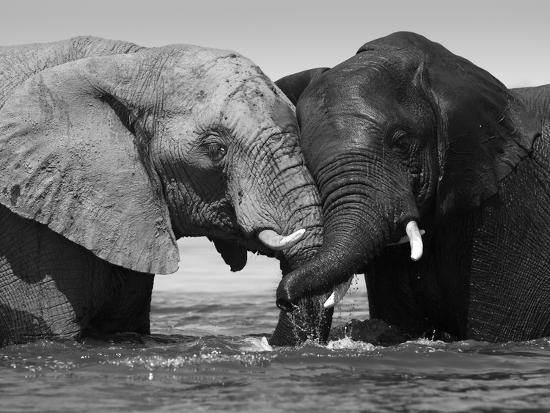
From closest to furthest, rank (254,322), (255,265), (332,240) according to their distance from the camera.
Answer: (332,240)
(254,322)
(255,265)

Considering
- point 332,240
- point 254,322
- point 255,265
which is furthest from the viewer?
point 255,265

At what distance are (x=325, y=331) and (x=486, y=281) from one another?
4.50 feet

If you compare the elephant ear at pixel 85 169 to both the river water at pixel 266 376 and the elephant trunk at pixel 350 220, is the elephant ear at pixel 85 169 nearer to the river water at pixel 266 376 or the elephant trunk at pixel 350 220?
the river water at pixel 266 376

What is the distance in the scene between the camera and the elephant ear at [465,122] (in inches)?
430

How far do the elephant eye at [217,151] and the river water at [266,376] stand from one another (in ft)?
4.07

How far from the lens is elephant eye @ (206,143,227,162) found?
10.7 m

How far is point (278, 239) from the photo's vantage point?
10.4m

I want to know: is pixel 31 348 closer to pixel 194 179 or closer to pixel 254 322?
pixel 194 179

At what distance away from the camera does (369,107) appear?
34.9 ft

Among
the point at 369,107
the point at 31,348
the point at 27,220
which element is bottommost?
the point at 31,348

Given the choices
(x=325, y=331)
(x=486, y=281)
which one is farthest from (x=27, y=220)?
(x=486, y=281)

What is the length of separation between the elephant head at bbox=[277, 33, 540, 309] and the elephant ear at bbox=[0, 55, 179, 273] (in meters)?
1.16

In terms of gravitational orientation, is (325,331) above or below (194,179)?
below

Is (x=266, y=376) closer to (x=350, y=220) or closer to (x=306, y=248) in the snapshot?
(x=306, y=248)
